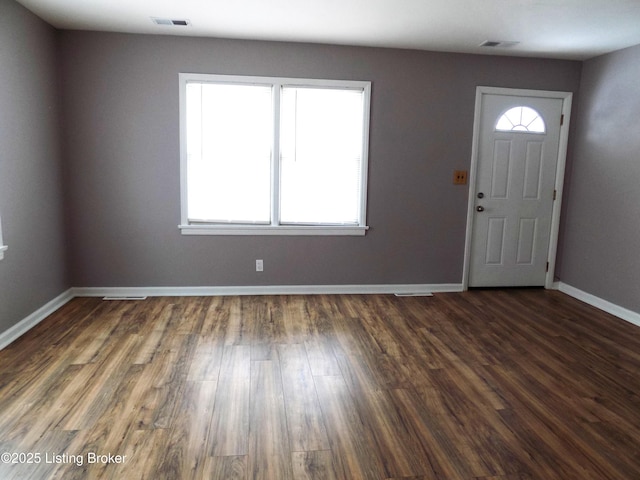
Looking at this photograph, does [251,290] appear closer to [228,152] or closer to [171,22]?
[228,152]

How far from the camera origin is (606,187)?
4.32 metres

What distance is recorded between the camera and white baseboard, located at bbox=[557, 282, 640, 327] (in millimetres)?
3951

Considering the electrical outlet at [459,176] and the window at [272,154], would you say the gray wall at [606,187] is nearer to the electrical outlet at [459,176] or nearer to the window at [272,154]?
the electrical outlet at [459,176]

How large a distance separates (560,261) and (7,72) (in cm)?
550

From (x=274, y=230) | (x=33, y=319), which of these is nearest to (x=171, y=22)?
(x=274, y=230)

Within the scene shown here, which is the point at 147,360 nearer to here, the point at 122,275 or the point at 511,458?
the point at 122,275

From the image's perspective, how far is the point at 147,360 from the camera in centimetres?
294

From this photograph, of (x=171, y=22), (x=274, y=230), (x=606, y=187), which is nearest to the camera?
(x=171, y=22)

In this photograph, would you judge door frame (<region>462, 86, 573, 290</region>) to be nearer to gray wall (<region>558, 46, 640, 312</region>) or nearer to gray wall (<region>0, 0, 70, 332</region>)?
gray wall (<region>558, 46, 640, 312</region>)

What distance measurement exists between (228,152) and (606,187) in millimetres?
3759

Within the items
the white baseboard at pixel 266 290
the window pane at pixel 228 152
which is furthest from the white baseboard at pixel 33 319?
the window pane at pixel 228 152

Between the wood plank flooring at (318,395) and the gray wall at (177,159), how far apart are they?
58cm

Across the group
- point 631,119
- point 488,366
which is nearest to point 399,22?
point 631,119

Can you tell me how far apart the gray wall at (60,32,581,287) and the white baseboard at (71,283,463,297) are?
0.06m
